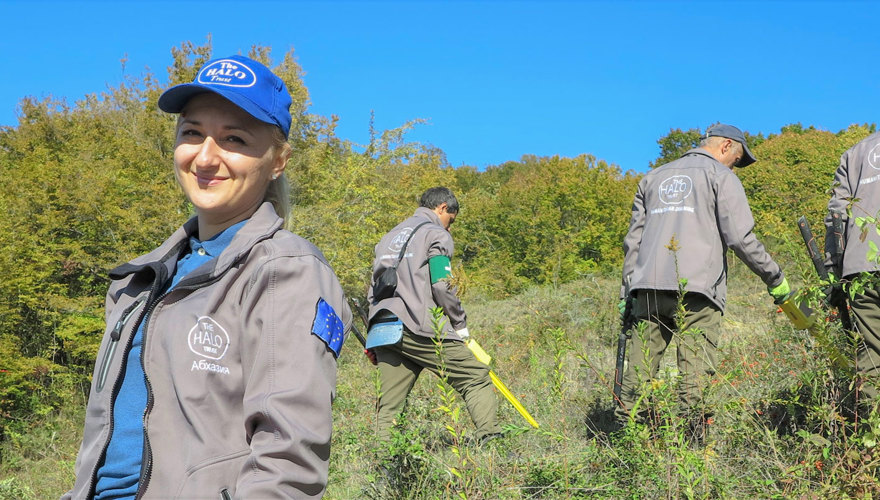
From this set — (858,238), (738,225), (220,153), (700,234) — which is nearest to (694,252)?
(700,234)

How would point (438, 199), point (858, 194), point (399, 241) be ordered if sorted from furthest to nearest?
point (438, 199)
point (399, 241)
point (858, 194)

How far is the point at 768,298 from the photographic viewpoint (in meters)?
9.87

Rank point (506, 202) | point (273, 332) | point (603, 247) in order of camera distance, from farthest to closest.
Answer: point (506, 202) < point (603, 247) < point (273, 332)

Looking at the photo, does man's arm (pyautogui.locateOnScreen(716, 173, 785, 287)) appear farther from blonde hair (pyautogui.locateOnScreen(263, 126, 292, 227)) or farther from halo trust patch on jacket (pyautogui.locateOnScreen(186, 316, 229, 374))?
halo trust patch on jacket (pyautogui.locateOnScreen(186, 316, 229, 374))

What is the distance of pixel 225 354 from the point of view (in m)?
1.62

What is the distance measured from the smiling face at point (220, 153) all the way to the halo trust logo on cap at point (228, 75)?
2.3 inches

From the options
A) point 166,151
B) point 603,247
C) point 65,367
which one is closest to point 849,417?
point 65,367

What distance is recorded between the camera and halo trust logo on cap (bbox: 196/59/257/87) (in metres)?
1.85

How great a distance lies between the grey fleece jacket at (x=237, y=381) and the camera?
1526mm

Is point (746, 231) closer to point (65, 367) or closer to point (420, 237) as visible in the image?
point (420, 237)

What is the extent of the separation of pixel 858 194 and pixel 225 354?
14.6ft

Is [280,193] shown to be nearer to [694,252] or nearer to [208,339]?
[208,339]

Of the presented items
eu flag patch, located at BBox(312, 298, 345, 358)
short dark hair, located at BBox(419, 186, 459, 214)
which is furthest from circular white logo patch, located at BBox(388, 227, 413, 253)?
eu flag patch, located at BBox(312, 298, 345, 358)

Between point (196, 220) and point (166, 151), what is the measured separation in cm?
1356
